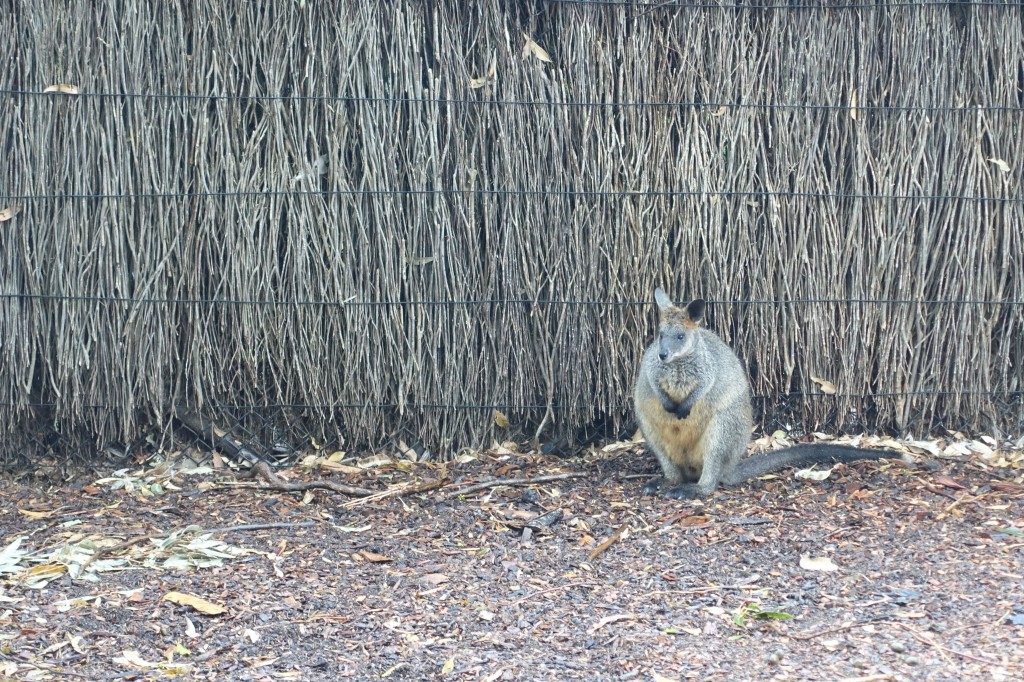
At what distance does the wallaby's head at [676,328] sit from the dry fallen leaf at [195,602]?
2.32 meters

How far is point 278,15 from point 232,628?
122 inches

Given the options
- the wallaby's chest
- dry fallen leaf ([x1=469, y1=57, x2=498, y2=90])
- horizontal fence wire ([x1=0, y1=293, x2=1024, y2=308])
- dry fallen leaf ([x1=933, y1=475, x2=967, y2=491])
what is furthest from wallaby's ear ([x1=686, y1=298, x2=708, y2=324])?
dry fallen leaf ([x1=469, y1=57, x2=498, y2=90])

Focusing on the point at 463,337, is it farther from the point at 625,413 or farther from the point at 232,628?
the point at 232,628

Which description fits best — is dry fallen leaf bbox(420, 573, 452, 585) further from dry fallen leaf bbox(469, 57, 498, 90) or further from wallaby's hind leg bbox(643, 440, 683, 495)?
dry fallen leaf bbox(469, 57, 498, 90)

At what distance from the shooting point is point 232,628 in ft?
13.3

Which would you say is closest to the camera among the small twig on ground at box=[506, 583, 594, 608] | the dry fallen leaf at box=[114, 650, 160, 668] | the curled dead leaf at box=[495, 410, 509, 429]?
the dry fallen leaf at box=[114, 650, 160, 668]

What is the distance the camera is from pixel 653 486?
5.52m

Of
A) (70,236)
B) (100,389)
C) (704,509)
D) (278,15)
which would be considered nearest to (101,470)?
(100,389)

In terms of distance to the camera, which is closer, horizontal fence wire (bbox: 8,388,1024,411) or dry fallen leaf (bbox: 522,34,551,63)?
dry fallen leaf (bbox: 522,34,551,63)

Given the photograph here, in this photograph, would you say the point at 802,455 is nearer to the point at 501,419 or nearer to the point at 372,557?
the point at 501,419

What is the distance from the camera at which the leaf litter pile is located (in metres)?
3.79

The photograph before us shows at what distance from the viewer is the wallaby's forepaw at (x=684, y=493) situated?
5352 mm

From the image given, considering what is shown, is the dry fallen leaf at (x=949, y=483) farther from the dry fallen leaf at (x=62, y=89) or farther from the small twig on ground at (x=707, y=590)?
the dry fallen leaf at (x=62, y=89)

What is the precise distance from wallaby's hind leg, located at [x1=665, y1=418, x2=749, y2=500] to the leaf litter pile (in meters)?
0.10
